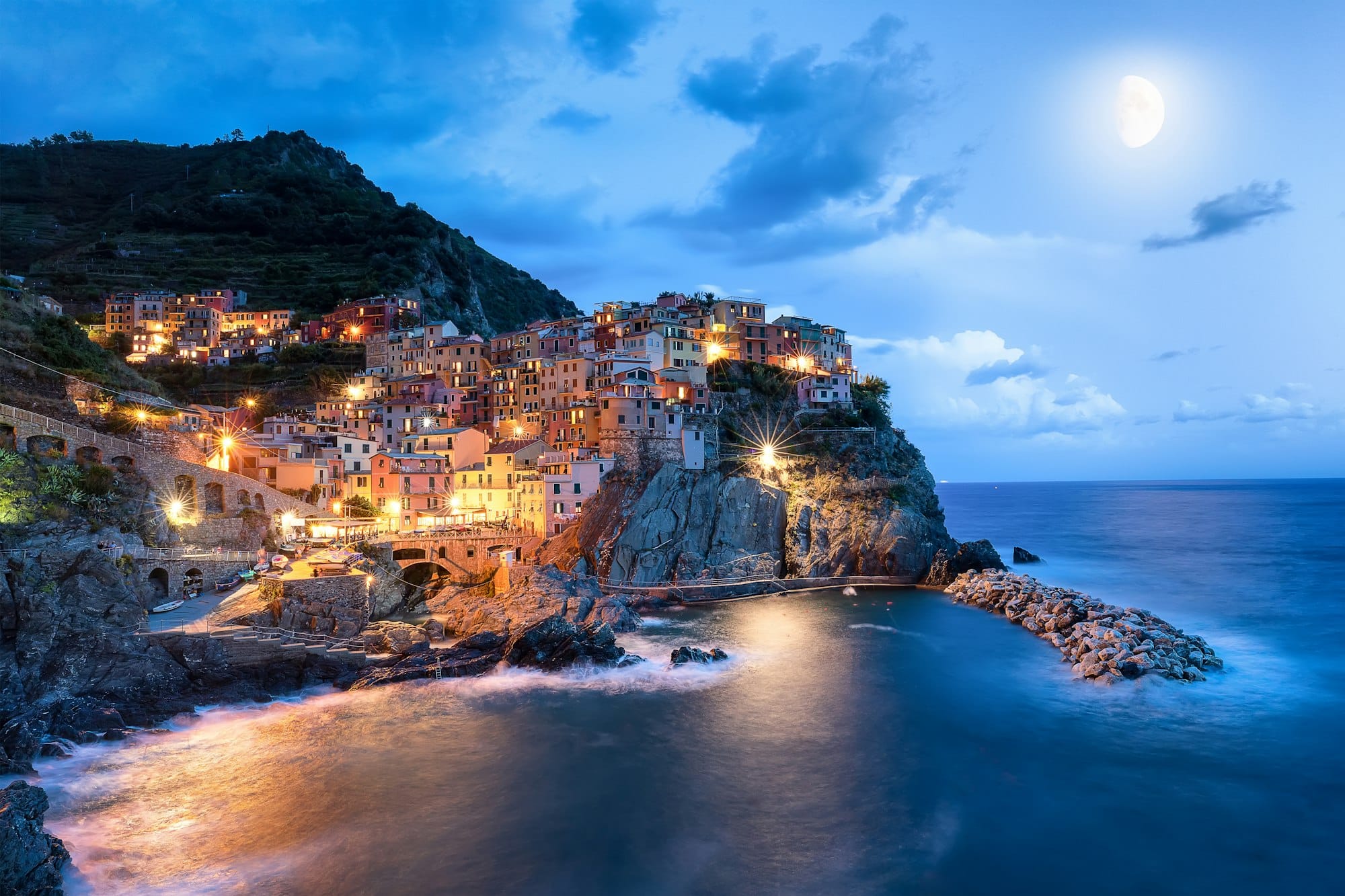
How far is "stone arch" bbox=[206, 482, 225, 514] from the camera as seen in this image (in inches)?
1492

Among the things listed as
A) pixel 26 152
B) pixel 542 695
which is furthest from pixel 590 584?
pixel 26 152

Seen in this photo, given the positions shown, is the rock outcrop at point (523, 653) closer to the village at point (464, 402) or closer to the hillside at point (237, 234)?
the village at point (464, 402)

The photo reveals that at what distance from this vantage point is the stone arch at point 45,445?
32.0m

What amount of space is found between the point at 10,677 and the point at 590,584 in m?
23.2

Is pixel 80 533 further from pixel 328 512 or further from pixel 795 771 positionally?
pixel 795 771

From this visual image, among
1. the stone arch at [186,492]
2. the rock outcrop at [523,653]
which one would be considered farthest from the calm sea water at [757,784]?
the stone arch at [186,492]

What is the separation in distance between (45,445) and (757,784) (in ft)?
104

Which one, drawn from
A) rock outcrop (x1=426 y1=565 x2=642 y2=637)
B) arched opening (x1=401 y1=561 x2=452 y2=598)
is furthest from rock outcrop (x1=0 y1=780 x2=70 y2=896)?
arched opening (x1=401 y1=561 x2=452 y2=598)

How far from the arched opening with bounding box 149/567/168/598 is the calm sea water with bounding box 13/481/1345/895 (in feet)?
28.5

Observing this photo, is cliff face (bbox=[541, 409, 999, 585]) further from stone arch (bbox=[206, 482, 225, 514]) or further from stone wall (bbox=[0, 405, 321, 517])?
stone arch (bbox=[206, 482, 225, 514])

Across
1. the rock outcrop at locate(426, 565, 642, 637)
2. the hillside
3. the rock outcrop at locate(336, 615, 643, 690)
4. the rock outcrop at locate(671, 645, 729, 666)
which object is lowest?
the rock outcrop at locate(671, 645, 729, 666)

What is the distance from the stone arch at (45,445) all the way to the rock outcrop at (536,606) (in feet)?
56.0

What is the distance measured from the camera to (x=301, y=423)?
54344mm

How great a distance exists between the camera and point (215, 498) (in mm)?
38250
